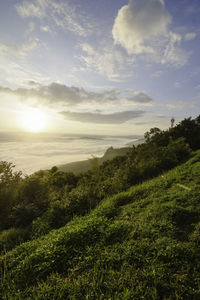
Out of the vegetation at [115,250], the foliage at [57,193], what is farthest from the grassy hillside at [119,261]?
the foliage at [57,193]

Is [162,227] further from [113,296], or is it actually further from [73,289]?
[73,289]

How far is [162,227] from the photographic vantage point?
12.6ft

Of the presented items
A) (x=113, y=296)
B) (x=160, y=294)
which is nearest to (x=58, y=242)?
(x=113, y=296)

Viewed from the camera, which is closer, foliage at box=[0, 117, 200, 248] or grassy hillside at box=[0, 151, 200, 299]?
grassy hillside at box=[0, 151, 200, 299]

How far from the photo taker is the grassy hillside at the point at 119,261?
2.48 meters

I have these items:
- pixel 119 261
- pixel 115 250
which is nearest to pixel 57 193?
pixel 115 250

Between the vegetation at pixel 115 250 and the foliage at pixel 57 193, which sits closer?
the vegetation at pixel 115 250

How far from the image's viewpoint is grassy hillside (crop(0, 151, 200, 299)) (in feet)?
8.14

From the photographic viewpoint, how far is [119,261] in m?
3.02

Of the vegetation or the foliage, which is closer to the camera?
the vegetation

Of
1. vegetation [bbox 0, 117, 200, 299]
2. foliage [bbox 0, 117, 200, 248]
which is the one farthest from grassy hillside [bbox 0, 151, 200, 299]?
foliage [bbox 0, 117, 200, 248]

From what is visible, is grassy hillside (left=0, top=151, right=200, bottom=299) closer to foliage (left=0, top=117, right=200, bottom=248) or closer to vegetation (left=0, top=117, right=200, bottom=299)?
vegetation (left=0, top=117, right=200, bottom=299)

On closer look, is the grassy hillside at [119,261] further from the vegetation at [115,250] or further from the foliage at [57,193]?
the foliage at [57,193]

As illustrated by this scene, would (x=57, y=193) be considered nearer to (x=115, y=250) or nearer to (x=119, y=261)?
(x=115, y=250)
